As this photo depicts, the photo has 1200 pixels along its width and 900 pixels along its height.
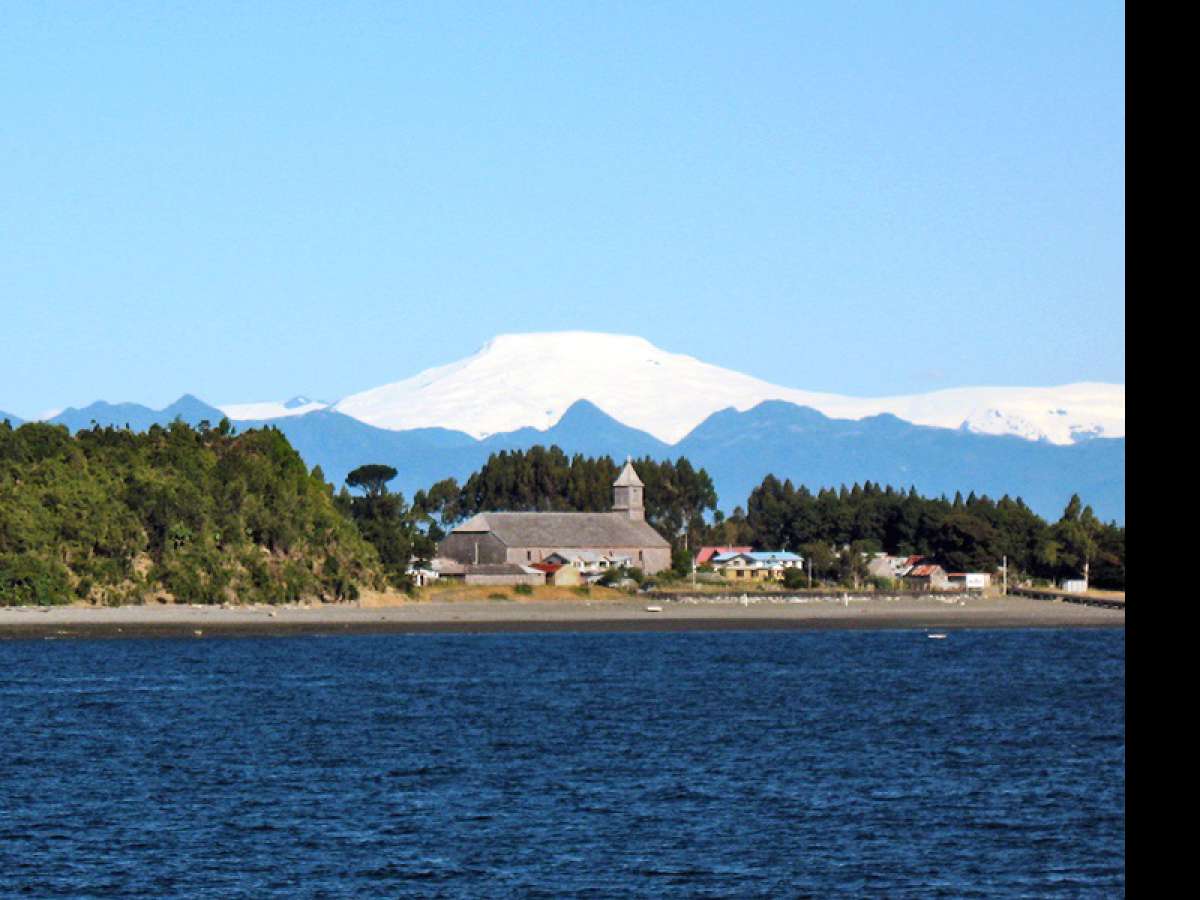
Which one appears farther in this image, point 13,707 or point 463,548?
point 463,548

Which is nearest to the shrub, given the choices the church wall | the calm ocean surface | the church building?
the calm ocean surface

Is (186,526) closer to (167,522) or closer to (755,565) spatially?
(167,522)

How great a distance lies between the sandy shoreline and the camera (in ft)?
355

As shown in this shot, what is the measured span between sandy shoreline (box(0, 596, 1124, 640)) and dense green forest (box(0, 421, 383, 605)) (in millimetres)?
2391

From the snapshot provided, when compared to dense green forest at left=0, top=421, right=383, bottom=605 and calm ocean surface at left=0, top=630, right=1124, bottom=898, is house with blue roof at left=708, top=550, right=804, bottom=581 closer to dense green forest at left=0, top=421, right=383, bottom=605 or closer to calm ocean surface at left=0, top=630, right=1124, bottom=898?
dense green forest at left=0, top=421, right=383, bottom=605

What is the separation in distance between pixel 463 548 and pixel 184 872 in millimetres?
134927

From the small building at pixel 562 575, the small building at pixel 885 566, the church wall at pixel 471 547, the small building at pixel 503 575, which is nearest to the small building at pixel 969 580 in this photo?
the small building at pixel 885 566

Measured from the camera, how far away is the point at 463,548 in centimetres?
16638

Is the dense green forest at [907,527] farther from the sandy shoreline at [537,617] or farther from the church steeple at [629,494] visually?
the sandy shoreline at [537,617]

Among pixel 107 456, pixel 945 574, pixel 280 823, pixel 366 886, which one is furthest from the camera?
pixel 945 574

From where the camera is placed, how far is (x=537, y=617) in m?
127

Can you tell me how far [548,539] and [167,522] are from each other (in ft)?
173
